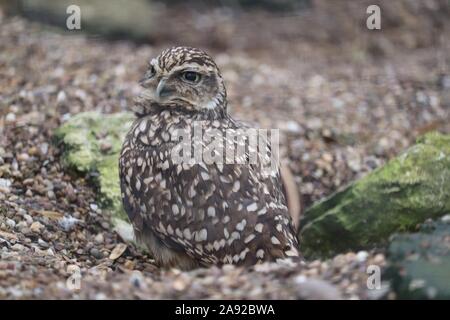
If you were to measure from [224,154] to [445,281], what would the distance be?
1640 millimetres

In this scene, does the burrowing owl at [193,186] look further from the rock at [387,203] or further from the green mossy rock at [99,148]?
the green mossy rock at [99,148]

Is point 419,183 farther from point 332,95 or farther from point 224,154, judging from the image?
point 332,95

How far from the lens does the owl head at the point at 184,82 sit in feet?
17.1

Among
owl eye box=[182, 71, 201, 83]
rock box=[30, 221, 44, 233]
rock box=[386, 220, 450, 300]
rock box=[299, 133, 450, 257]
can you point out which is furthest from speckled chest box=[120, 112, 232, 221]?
rock box=[386, 220, 450, 300]

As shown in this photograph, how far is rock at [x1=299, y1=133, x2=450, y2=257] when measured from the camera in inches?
215

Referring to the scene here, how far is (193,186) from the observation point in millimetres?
4996

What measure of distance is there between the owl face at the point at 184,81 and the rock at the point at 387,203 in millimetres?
1217

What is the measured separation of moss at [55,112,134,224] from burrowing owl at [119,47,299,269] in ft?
2.70

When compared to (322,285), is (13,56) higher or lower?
higher

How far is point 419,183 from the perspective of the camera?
5555 mm

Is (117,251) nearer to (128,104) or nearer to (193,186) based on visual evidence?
(193,186)

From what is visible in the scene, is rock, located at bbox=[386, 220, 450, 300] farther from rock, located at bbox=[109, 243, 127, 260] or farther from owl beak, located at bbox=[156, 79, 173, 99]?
rock, located at bbox=[109, 243, 127, 260]
